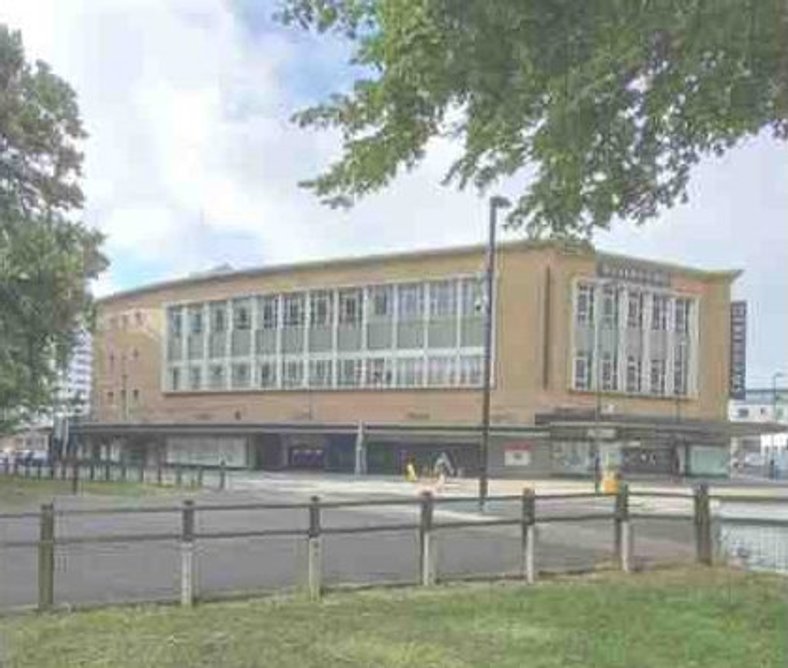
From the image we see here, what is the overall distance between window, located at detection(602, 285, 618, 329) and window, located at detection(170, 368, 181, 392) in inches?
1502

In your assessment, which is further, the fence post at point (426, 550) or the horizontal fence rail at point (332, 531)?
the fence post at point (426, 550)

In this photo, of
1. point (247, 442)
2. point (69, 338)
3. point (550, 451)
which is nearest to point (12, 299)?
point (69, 338)

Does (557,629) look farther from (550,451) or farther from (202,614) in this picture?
(550,451)

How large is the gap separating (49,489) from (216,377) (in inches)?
2561

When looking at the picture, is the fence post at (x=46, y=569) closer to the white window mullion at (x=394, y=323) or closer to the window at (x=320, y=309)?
the white window mullion at (x=394, y=323)

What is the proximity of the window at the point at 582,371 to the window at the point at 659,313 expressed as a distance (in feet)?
23.2

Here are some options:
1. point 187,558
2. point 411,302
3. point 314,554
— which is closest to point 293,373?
point 411,302

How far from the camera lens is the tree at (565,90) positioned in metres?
10.8

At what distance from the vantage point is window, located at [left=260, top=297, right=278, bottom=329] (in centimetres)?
11312

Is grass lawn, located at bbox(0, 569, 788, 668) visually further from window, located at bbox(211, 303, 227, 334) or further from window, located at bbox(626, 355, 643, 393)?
window, located at bbox(211, 303, 227, 334)

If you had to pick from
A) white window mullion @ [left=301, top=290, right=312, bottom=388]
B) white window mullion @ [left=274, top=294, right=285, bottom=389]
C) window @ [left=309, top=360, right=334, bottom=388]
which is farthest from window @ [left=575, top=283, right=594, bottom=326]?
white window mullion @ [left=274, top=294, right=285, bottom=389]

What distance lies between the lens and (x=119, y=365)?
131 m

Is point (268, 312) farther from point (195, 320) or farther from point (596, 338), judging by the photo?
point (596, 338)

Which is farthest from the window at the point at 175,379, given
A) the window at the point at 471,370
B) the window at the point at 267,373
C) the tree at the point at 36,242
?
the tree at the point at 36,242
